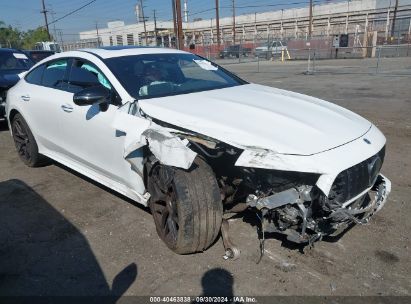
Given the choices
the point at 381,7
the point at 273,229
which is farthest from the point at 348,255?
the point at 381,7

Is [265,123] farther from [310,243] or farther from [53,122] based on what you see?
[53,122]

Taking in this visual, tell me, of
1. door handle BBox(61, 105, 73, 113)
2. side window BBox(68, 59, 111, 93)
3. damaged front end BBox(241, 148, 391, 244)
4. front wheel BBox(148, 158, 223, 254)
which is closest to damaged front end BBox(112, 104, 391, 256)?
damaged front end BBox(241, 148, 391, 244)

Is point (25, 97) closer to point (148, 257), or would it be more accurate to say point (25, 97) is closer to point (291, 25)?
point (148, 257)

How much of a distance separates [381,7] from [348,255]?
214ft

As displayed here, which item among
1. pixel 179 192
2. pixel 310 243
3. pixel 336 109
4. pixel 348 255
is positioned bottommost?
pixel 348 255

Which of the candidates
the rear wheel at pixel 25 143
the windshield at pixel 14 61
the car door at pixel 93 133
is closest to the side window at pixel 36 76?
the rear wheel at pixel 25 143

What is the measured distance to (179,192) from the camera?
2865mm

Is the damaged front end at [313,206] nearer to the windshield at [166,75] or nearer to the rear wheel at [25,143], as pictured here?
the windshield at [166,75]

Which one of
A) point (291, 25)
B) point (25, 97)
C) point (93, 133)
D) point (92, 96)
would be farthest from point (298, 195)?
point (291, 25)

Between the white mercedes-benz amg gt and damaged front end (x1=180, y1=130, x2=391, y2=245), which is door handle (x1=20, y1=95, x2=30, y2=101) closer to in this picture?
the white mercedes-benz amg gt

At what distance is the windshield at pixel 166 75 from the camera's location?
3.64 metres

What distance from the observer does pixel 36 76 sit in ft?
16.5

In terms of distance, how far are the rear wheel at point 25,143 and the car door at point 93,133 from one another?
1.02 metres

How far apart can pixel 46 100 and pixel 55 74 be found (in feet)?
1.15
